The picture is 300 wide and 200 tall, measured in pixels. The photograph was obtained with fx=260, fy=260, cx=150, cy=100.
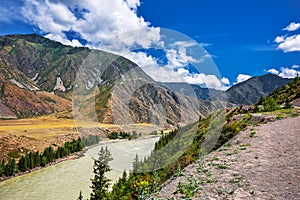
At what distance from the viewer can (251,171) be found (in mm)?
9773

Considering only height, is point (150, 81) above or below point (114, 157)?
above

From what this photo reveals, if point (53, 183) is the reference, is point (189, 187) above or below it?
above

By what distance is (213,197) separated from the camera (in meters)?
7.63

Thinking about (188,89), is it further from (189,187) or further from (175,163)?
(175,163)

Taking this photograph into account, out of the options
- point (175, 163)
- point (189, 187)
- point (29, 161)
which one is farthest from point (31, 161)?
point (189, 187)

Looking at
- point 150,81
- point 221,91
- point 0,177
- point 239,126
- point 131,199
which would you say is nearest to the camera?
point 150,81

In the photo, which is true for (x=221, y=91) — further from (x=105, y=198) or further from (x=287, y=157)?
(x=105, y=198)

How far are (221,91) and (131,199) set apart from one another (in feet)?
59.5

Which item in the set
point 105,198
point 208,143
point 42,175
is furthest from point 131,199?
point 42,175

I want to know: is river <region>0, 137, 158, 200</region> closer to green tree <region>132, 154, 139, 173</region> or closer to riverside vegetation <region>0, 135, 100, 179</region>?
riverside vegetation <region>0, 135, 100, 179</region>

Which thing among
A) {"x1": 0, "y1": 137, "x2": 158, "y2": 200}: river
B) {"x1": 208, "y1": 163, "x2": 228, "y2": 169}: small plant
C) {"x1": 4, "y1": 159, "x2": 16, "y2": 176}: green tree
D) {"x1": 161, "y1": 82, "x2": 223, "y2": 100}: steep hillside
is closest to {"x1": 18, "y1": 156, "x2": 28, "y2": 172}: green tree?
{"x1": 4, "y1": 159, "x2": 16, "y2": 176}: green tree

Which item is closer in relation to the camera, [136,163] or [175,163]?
[136,163]

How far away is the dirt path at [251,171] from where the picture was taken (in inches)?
306

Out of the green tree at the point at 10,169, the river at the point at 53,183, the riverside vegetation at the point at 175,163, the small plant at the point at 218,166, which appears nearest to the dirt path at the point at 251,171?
the small plant at the point at 218,166
